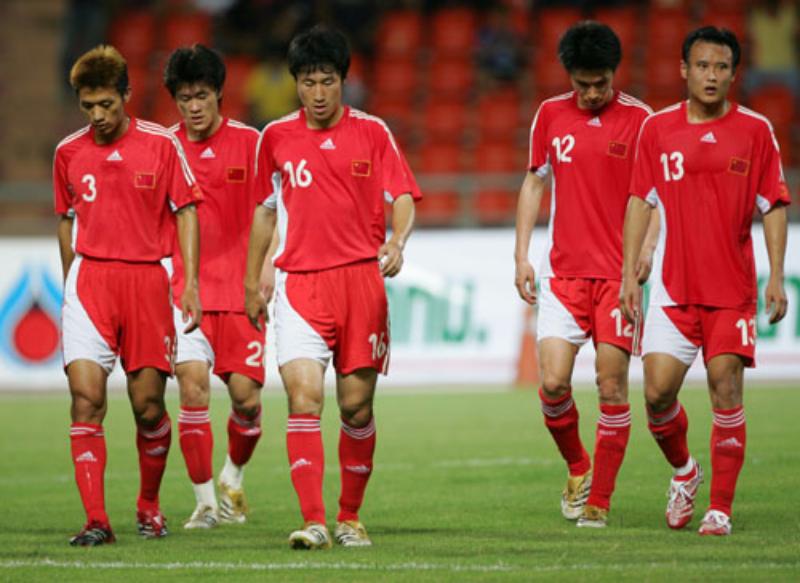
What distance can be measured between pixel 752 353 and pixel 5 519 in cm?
450

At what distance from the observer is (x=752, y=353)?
355 inches

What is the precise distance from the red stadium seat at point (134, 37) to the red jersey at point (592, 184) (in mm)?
19553

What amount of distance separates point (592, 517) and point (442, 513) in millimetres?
1121

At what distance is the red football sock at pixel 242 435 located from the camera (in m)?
10.9

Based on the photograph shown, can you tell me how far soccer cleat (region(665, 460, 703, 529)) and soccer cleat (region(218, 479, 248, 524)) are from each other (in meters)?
2.62

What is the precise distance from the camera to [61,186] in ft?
31.0

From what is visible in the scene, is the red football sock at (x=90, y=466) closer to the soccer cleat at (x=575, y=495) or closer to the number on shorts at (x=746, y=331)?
the soccer cleat at (x=575, y=495)

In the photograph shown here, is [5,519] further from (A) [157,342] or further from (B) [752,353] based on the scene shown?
(B) [752,353]

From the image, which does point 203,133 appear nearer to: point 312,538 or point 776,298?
point 312,538

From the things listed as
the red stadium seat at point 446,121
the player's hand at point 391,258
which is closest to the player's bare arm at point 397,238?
the player's hand at point 391,258

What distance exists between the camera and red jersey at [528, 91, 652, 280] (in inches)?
391

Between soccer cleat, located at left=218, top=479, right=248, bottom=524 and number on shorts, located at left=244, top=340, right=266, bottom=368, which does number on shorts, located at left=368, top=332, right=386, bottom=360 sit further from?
soccer cleat, located at left=218, top=479, right=248, bottom=524

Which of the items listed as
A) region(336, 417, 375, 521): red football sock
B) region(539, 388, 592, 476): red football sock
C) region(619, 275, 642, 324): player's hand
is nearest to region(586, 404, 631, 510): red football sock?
region(539, 388, 592, 476): red football sock

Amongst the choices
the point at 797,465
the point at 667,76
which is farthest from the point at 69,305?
the point at 667,76
